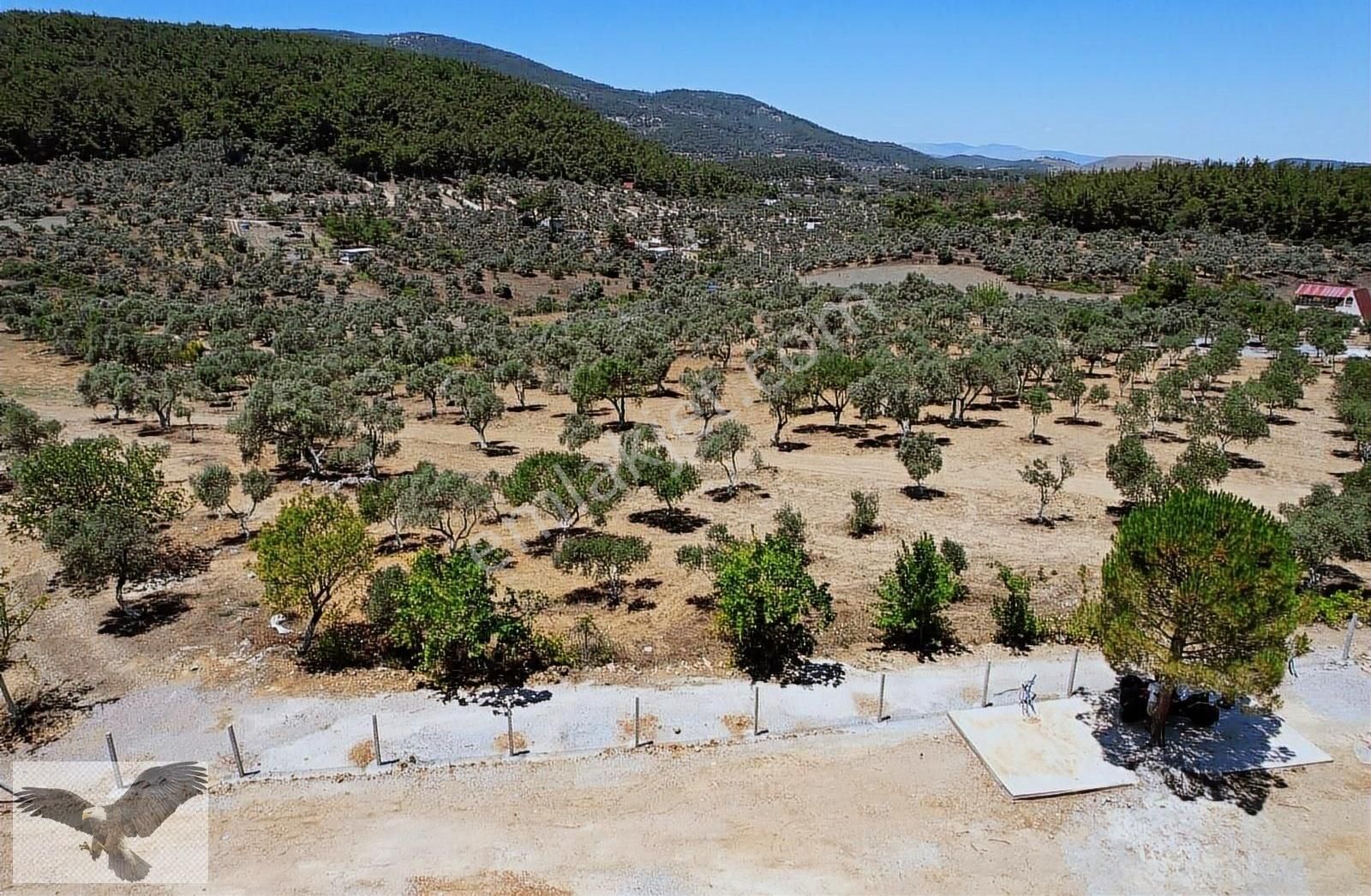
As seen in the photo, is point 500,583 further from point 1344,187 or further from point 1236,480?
point 1344,187

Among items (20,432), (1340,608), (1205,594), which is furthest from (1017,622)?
(20,432)

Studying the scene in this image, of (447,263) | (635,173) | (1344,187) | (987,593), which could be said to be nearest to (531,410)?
(987,593)

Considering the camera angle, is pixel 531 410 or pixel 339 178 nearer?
pixel 531 410

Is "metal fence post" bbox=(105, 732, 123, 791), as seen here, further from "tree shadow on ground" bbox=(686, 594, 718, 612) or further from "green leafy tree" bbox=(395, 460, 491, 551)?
"tree shadow on ground" bbox=(686, 594, 718, 612)

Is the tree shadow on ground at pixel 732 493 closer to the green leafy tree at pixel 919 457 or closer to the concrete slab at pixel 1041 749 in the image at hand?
the green leafy tree at pixel 919 457

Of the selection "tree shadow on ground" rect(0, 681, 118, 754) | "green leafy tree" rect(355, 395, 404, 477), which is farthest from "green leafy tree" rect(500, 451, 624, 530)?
"tree shadow on ground" rect(0, 681, 118, 754)

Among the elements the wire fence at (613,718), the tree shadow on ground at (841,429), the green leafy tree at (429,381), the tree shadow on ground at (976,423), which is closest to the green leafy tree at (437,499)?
the wire fence at (613,718)
